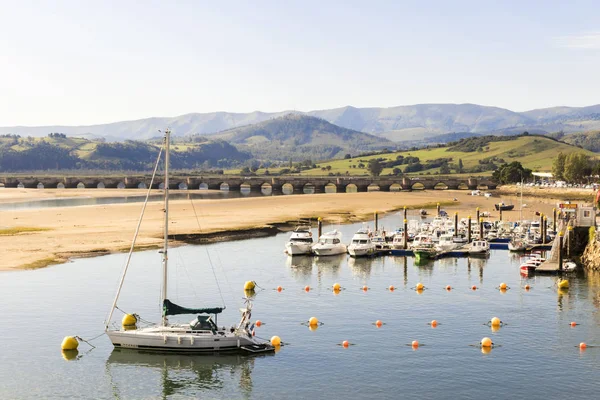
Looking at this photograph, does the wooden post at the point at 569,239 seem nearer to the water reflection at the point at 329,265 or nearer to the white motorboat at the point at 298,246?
the water reflection at the point at 329,265

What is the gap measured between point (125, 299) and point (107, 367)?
1817 cm

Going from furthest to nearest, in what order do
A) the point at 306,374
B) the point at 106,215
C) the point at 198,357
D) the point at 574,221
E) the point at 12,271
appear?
1. the point at 106,215
2. the point at 574,221
3. the point at 12,271
4. the point at 198,357
5. the point at 306,374

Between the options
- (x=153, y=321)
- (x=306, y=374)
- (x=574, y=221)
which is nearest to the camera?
(x=306, y=374)

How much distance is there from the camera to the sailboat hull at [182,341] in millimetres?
51125

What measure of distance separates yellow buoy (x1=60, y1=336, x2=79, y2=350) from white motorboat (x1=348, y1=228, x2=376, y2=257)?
48172 mm

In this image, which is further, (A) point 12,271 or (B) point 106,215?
(B) point 106,215

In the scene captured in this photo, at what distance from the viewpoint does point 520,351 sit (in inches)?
2046

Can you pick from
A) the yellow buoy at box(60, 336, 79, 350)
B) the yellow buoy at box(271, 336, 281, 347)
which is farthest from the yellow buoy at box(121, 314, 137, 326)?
the yellow buoy at box(271, 336, 281, 347)

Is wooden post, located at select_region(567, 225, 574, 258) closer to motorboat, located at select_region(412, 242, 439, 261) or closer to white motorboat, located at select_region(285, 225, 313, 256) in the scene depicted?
motorboat, located at select_region(412, 242, 439, 261)

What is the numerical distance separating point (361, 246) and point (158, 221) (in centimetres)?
4683

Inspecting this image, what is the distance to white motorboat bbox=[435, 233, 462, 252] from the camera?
97750 millimetres

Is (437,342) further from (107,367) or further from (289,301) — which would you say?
(107,367)

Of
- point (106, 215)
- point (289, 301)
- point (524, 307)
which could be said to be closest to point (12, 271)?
point (289, 301)

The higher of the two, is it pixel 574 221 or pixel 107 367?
pixel 574 221
